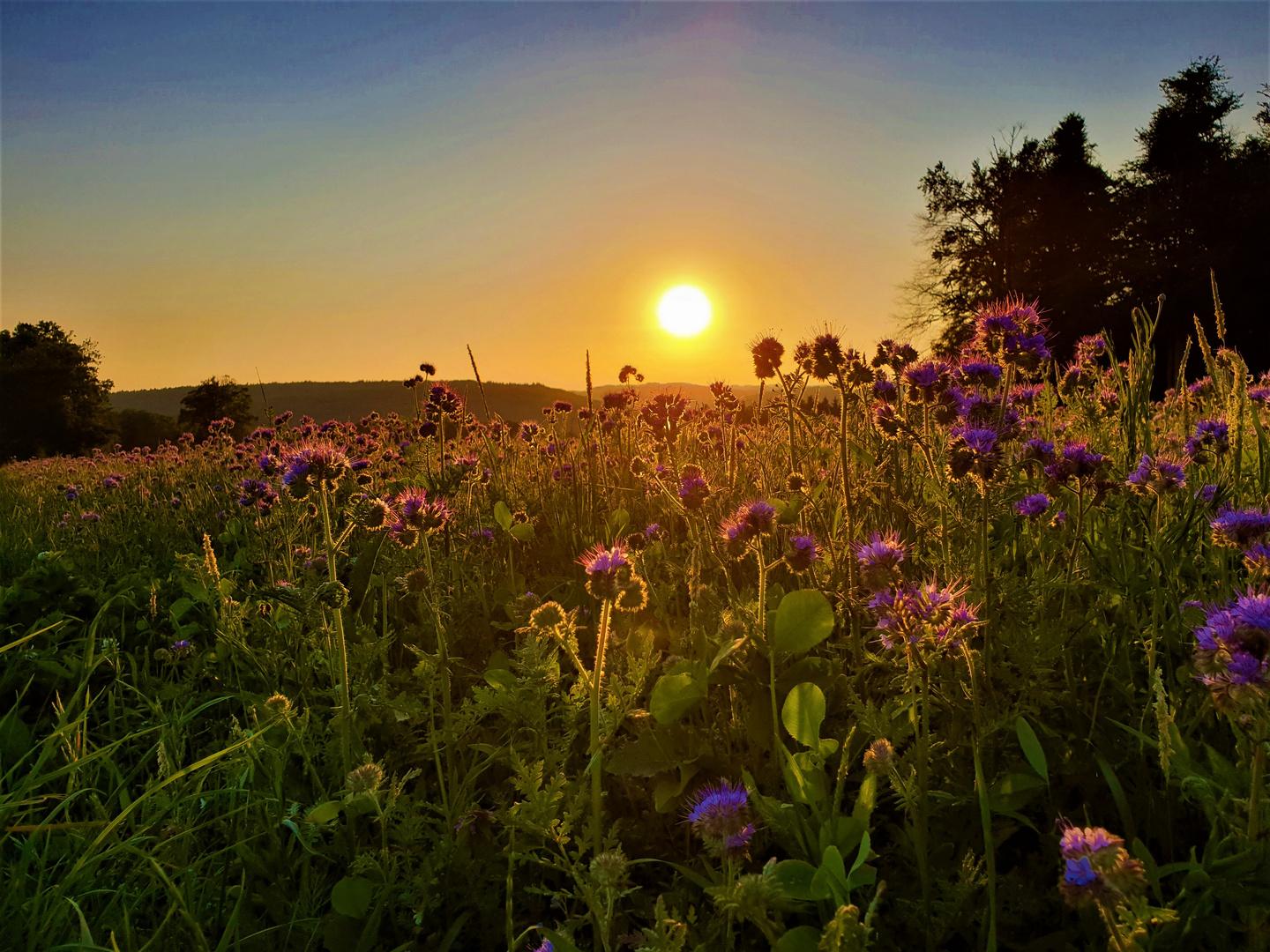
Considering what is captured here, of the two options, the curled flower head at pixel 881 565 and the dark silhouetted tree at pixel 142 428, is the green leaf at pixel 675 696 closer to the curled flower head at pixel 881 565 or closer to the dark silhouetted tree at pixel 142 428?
the curled flower head at pixel 881 565

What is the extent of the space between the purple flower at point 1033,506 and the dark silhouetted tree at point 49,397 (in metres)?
53.8

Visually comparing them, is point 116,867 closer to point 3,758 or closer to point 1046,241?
point 3,758

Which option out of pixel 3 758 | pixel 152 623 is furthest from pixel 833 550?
pixel 152 623

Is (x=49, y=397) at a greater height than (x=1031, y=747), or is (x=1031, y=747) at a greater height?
(x=49, y=397)

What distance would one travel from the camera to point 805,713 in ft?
5.10

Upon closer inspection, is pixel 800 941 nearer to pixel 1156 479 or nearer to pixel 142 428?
pixel 1156 479

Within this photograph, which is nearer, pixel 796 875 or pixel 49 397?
pixel 796 875

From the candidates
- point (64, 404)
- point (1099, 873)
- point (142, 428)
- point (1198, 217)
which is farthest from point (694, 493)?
point (142, 428)

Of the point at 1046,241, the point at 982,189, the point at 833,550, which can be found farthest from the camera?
the point at 982,189

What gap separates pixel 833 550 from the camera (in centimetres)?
233

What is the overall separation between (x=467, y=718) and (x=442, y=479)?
5.49ft

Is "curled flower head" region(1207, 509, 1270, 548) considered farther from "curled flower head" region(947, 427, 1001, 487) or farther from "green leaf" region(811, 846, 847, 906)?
"green leaf" region(811, 846, 847, 906)

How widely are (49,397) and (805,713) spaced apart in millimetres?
60673

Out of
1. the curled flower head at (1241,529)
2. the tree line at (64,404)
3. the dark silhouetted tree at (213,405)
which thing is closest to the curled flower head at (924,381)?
the curled flower head at (1241,529)
